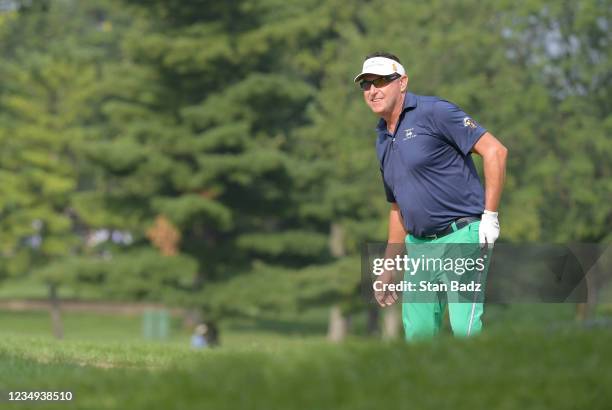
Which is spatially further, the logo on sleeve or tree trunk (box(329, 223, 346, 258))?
tree trunk (box(329, 223, 346, 258))

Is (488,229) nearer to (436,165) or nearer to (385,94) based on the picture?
(436,165)

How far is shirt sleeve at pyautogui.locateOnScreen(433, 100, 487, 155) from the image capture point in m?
7.31

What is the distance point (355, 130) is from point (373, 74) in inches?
1197

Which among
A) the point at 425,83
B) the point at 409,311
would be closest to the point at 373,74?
the point at 409,311

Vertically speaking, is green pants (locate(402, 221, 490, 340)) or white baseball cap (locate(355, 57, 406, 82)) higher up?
white baseball cap (locate(355, 57, 406, 82))

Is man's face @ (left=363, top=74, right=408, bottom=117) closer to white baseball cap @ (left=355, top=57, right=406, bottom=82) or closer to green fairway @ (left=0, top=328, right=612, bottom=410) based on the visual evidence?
white baseball cap @ (left=355, top=57, right=406, bottom=82)

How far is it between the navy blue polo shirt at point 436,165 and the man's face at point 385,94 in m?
0.11

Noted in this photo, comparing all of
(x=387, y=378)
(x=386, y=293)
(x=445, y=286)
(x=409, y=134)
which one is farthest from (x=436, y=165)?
(x=387, y=378)

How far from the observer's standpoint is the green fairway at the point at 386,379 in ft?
16.6

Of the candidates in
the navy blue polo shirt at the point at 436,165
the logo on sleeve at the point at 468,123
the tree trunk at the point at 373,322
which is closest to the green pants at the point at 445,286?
the navy blue polo shirt at the point at 436,165

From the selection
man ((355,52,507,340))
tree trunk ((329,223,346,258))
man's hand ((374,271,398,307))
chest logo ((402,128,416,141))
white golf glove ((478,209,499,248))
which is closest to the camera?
white golf glove ((478,209,499,248))

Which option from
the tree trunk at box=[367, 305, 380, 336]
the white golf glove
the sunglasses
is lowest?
the tree trunk at box=[367, 305, 380, 336]

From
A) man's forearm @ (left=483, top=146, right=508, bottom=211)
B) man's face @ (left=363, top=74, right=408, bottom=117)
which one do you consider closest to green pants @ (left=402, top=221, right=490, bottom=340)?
man's forearm @ (left=483, top=146, right=508, bottom=211)

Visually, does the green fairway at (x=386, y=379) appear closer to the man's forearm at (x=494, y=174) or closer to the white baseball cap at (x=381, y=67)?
the man's forearm at (x=494, y=174)
